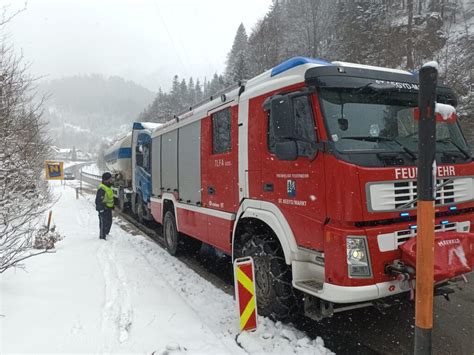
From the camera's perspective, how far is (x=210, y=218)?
6430 millimetres

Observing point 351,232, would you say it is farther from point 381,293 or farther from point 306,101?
point 306,101

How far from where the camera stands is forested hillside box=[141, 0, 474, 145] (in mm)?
16938

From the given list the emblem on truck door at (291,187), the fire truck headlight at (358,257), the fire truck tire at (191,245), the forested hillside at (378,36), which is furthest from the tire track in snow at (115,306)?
the forested hillside at (378,36)

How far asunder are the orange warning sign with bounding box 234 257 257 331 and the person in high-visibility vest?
7032mm

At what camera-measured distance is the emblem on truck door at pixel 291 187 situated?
417 centimetres

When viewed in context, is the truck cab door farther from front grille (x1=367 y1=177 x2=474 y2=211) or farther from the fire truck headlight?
front grille (x1=367 y1=177 x2=474 y2=211)

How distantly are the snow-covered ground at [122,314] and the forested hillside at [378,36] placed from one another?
38.2 feet

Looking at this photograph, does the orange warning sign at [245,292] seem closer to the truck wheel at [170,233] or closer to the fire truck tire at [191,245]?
the truck wheel at [170,233]

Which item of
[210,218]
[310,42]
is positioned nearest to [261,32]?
[310,42]

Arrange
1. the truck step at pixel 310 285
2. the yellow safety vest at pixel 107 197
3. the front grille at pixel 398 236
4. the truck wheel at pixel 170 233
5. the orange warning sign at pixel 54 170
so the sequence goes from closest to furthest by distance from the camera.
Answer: the front grille at pixel 398 236
the truck step at pixel 310 285
the truck wheel at pixel 170 233
the yellow safety vest at pixel 107 197
the orange warning sign at pixel 54 170

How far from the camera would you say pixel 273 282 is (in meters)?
4.54

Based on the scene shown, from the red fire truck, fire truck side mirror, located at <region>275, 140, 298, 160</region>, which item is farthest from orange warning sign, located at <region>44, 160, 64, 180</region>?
fire truck side mirror, located at <region>275, 140, 298, 160</region>

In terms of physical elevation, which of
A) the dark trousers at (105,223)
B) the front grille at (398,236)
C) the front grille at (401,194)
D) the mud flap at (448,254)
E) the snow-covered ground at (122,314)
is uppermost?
the front grille at (401,194)

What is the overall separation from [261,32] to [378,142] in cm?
4339
